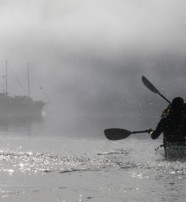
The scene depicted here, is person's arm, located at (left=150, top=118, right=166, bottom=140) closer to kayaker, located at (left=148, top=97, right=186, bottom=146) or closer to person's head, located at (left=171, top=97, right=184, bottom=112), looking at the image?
kayaker, located at (left=148, top=97, right=186, bottom=146)

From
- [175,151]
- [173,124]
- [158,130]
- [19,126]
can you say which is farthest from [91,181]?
[19,126]

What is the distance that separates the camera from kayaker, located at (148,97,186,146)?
90.1 ft

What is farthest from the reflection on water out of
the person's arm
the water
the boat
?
the person's arm

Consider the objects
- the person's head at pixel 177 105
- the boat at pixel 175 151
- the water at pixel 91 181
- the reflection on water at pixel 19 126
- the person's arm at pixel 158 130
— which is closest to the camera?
the water at pixel 91 181

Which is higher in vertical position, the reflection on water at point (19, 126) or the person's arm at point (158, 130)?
the reflection on water at point (19, 126)

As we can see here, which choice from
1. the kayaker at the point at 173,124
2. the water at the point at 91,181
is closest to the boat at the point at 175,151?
the kayaker at the point at 173,124

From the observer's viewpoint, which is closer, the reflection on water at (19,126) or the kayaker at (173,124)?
the kayaker at (173,124)

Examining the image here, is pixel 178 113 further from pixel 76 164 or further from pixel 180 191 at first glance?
pixel 180 191

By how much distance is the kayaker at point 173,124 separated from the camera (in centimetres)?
2745

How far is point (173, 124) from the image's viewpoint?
2797cm

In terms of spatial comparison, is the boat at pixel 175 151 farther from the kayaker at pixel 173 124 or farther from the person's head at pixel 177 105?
the person's head at pixel 177 105

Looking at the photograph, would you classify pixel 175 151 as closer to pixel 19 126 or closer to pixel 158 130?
pixel 158 130

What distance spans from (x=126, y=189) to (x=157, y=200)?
2548 millimetres

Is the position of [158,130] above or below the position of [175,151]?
above
